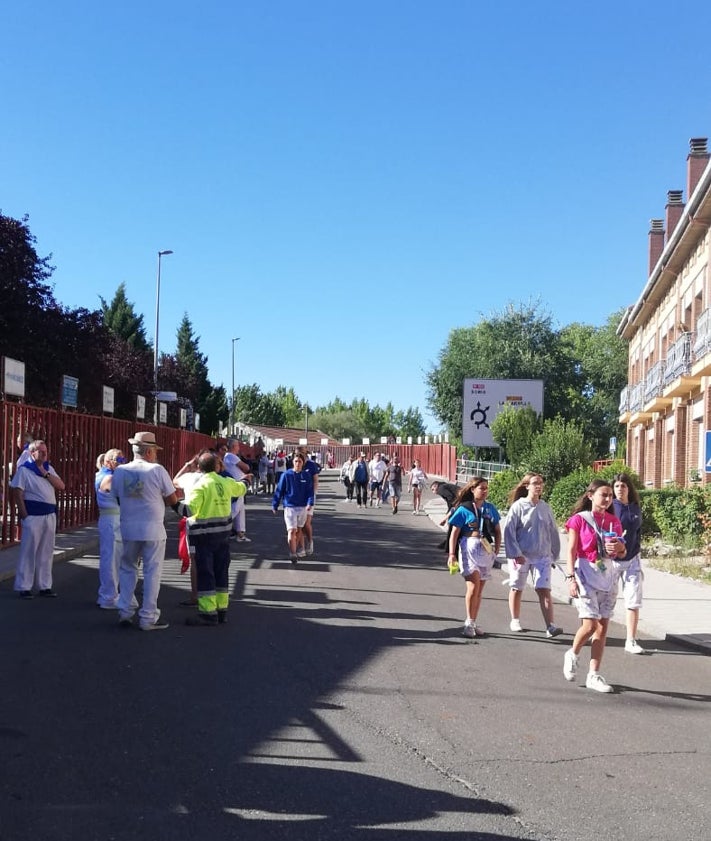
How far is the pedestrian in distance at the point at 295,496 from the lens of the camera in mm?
14273

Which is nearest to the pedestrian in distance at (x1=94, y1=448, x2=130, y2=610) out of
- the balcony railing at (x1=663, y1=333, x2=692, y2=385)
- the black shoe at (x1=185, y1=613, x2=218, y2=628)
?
the black shoe at (x1=185, y1=613, x2=218, y2=628)

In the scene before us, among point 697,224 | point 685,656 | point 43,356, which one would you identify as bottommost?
point 685,656

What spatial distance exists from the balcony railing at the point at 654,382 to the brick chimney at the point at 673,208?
6.31 metres

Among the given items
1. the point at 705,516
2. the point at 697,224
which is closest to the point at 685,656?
the point at 705,516

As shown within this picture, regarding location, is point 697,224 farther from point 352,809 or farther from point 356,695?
point 352,809

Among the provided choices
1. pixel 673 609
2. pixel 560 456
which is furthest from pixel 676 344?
pixel 673 609

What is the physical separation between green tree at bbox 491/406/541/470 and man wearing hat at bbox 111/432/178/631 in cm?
2105

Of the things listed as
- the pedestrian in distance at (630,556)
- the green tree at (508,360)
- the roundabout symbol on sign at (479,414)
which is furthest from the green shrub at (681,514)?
the green tree at (508,360)

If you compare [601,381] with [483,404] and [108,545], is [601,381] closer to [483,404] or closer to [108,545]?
[483,404]

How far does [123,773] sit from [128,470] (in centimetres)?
444

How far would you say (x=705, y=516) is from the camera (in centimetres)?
1653

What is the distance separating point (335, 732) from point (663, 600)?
284 inches

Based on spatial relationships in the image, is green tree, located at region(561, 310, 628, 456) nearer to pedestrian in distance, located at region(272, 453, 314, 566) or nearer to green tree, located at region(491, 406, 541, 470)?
green tree, located at region(491, 406, 541, 470)

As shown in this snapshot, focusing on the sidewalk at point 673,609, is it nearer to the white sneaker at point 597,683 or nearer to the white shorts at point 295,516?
the white sneaker at point 597,683
